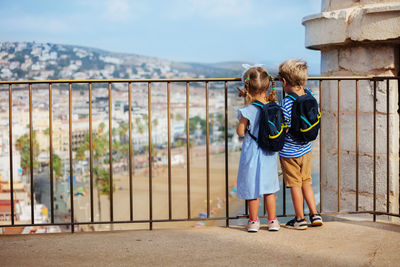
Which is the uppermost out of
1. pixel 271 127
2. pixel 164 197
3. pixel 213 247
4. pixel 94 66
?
pixel 94 66

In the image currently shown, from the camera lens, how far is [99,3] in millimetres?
96562

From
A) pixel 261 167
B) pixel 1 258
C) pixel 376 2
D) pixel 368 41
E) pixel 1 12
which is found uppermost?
pixel 1 12

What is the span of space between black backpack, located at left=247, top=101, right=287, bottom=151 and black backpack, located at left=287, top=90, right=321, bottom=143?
3.3 inches

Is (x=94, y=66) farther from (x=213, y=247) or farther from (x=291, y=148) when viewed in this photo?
(x=213, y=247)

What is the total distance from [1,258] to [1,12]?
101 meters

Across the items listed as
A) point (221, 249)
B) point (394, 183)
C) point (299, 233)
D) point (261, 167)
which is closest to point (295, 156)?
point (261, 167)

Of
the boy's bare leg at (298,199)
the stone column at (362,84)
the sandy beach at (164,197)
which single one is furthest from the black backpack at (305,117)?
the sandy beach at (164,197)

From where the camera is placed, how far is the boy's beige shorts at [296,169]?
324 centimetres

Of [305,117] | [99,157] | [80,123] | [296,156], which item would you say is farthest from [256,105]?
[80,123]

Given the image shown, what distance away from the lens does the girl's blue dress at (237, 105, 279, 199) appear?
3115mm

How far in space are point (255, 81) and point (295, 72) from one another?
0.90ft

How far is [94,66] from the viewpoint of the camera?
59.8 m

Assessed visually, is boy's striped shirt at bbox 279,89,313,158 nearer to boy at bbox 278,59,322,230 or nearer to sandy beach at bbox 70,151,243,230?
boy at bbox 278,59,322,230

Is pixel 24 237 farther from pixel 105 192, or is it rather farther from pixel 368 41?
pixel 105 192
